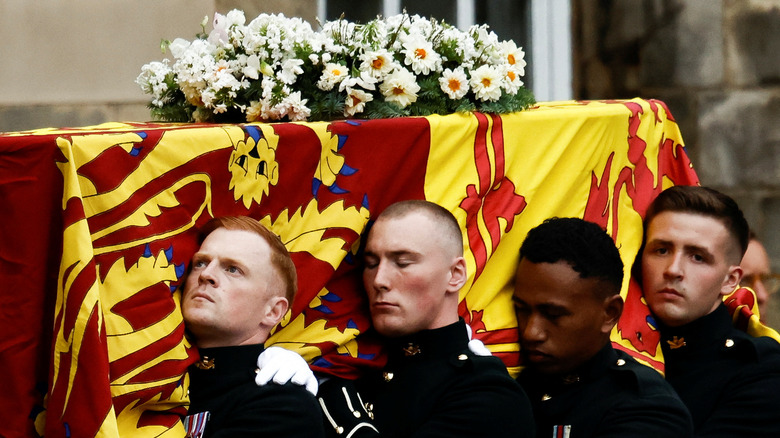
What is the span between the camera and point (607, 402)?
3381mm

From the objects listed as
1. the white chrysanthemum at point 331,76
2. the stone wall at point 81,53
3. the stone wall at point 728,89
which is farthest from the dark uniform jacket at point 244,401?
the stone wall at point 728,89

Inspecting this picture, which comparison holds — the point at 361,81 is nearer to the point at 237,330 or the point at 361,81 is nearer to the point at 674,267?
the point at 237,330

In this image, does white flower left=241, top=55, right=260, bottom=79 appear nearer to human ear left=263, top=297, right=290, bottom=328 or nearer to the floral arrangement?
the floral arrangement

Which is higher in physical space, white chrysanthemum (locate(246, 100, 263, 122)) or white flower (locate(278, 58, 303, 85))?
white flower (locate(278, 58, 303, 85))

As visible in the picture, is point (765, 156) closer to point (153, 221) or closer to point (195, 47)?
point (195, 47)

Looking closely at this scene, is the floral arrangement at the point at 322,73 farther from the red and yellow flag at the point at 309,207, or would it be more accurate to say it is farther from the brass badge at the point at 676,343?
the brass badge at the point at 676,343

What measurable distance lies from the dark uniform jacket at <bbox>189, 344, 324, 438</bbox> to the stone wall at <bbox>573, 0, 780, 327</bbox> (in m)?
3.49

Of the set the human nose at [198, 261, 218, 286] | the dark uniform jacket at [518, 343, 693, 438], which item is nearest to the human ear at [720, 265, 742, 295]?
the dark uniform jacket at [518, 343, 693, 438]

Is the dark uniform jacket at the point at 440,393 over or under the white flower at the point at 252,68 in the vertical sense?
under

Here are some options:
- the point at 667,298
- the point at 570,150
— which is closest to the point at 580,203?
the point at 570,150

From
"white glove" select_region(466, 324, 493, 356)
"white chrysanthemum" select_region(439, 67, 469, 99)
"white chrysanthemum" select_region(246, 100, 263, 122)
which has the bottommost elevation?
"white glove" select_region(466, 324, 493, 356)

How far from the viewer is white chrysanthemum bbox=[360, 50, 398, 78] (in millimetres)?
3312

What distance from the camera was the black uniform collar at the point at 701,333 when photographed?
3768 mm

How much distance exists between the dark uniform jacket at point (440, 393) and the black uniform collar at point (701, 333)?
0.84m
